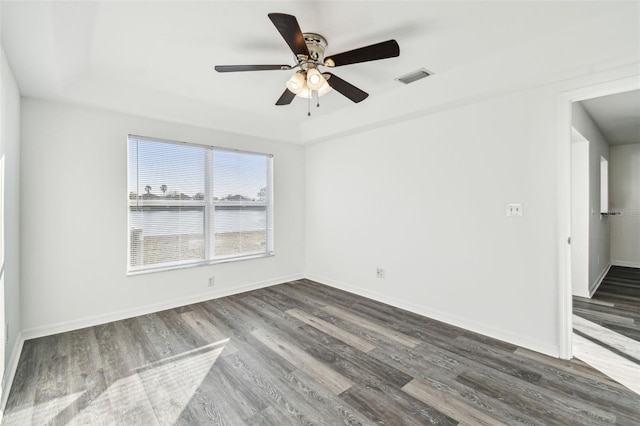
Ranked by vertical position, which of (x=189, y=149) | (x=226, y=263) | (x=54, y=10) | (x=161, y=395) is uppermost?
(x=54, y=10)

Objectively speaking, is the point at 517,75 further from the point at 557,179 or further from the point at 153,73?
the point at 153,73

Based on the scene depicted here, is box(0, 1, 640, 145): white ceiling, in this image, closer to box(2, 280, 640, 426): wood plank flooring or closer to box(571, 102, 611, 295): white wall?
box(571, 102, 611, 295): white wall

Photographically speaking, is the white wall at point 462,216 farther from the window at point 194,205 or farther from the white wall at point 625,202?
the white wall at point 625,202

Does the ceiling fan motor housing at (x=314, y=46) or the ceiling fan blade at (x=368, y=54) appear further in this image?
the ceiling fan motor housing at (x=314, y=46)

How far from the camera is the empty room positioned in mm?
1972

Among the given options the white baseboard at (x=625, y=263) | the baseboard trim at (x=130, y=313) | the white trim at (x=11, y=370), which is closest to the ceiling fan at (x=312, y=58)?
the white trim at (x=11, y=370)

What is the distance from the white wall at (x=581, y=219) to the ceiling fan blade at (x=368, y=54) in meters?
3.50

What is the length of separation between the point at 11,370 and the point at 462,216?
3.99m

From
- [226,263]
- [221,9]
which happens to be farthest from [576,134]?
[226,263]

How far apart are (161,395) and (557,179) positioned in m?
3.42

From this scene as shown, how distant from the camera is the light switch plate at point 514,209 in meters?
2.71

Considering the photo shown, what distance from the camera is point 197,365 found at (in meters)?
2.37

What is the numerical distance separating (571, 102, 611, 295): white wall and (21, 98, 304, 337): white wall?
487 cm

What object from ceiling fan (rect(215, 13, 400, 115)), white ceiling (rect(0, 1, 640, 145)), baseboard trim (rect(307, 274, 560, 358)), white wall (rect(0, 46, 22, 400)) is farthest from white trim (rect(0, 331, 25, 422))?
baseboard trim (rect(307, 274, 560, 358))
